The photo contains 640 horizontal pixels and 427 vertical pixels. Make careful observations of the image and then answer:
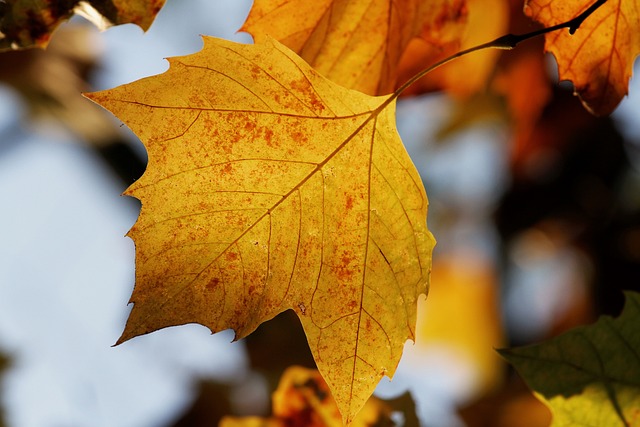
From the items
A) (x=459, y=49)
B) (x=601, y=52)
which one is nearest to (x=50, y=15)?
(x=459, y=49)

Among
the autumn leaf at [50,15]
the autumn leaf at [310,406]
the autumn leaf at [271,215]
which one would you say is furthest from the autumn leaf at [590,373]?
the autumn leaf at [50,15]

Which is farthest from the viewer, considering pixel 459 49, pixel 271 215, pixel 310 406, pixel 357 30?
pixel 310 406

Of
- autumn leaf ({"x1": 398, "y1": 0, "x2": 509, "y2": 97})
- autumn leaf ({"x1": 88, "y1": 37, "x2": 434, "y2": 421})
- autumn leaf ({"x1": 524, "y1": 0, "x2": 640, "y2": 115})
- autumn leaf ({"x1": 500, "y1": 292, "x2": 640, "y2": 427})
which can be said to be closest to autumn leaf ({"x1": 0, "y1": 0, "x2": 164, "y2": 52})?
autumn leaf ({"x1": 88, "y1": 37, "x2": 434, "y2": 421})

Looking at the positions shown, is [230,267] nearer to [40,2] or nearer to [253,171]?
[253,171]

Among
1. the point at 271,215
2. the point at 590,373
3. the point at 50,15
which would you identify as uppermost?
the point at 50,15

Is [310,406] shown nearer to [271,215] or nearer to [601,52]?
[271,215]

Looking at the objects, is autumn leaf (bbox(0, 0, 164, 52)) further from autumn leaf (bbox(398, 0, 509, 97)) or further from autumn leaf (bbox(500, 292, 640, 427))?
autumn leaf (bbox(500, 292, 640, 427))

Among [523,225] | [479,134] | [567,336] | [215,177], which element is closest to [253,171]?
[215,177]
